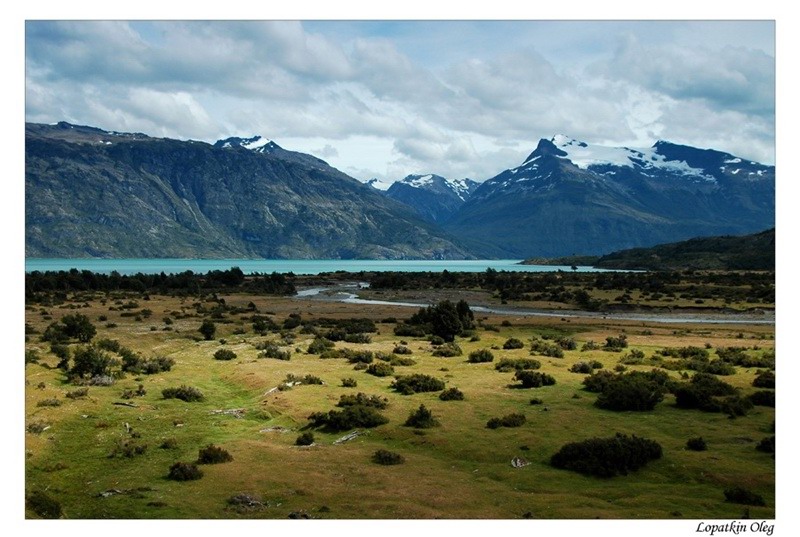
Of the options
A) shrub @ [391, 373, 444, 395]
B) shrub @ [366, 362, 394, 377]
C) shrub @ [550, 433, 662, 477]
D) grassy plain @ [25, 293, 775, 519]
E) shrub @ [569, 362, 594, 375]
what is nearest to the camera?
grassy plain @ [25, 293, 775, 519]

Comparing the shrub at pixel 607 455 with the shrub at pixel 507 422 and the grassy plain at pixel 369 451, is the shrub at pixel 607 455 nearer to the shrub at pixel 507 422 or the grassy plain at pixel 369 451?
the grassy plain at pixel 369 451

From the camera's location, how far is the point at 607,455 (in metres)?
22.3

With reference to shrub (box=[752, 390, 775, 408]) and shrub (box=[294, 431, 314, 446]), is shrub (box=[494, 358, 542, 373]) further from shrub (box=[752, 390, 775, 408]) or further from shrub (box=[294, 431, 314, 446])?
shrub (box=[294, 431, 314, 446])

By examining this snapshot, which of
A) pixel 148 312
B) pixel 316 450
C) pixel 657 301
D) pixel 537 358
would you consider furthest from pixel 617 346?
pixel 657 301

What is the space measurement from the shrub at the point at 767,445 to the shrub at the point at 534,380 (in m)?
14.0

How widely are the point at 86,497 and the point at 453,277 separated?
501 ft

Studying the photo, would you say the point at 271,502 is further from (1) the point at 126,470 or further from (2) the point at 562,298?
(2) the point at 562,298

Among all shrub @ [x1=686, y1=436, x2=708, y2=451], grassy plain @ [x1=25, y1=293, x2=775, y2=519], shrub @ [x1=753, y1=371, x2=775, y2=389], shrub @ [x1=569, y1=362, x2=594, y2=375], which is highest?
shrub @ [x1=753, y1=371, x2=775, y2=389]

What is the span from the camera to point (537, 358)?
157ft

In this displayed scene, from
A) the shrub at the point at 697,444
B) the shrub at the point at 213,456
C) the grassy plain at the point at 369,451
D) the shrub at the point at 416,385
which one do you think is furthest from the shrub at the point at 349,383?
the shrub at the point at 697,444

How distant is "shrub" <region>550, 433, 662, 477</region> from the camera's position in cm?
2202

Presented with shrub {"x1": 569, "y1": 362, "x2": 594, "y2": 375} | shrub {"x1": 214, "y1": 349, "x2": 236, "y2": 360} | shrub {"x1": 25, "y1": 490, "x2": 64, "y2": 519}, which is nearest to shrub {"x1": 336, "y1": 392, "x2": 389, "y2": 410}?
shrub {"x1": 25, "y1": 490, "x2": 64, "y2": 519}

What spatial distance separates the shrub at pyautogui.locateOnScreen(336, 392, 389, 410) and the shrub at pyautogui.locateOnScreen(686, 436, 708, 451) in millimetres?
13367

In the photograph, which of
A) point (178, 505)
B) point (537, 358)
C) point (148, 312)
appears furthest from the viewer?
point (148, 312)
